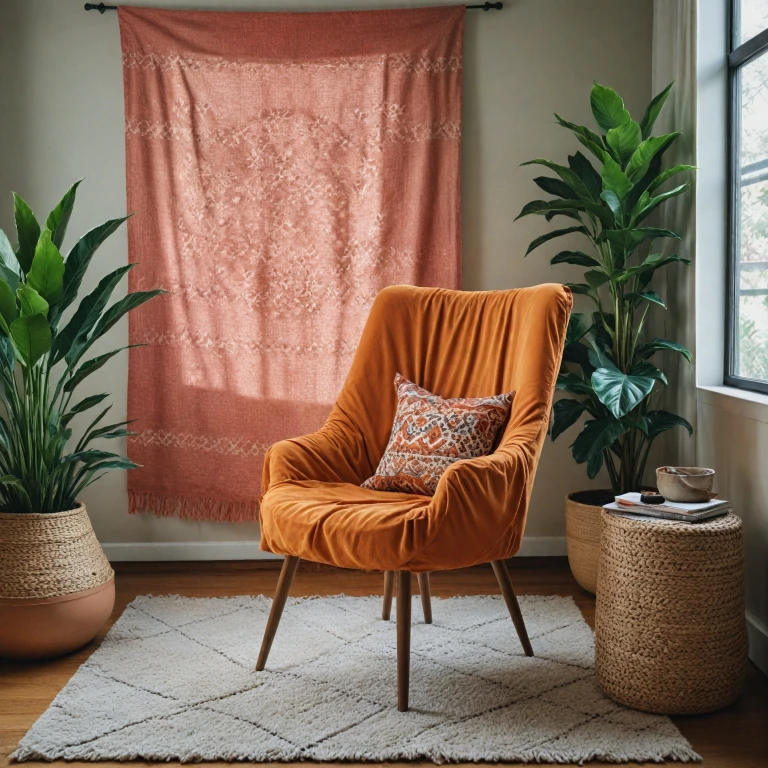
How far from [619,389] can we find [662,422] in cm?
31

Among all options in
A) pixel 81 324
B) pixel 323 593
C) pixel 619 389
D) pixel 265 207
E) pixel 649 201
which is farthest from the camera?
pixel 265 207

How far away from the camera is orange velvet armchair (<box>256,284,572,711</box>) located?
6.16 feet

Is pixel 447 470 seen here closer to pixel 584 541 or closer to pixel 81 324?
pixel 584 541

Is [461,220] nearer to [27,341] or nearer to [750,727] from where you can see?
[27,341]

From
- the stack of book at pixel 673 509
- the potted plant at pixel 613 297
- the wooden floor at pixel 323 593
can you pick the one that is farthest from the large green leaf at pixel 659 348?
the wooden floor at pixel 323 593

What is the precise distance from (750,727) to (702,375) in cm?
114

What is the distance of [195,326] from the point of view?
10.3 feet

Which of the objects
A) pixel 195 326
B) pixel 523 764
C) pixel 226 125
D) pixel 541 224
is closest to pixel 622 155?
pixel 541 224

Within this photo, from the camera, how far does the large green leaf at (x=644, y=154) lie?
8.40 ft

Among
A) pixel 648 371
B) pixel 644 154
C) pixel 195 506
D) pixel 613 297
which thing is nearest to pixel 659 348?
pixel 648 371

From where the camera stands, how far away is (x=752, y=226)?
2492mm

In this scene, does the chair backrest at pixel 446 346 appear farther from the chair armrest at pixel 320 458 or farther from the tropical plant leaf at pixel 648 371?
the tropical plant leaf at pixel 648 371

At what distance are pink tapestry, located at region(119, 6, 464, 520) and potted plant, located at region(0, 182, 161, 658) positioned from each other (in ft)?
2.51

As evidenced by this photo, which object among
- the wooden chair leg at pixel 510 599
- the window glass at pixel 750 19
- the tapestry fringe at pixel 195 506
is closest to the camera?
the wooden chair leg at pixel 510 599
